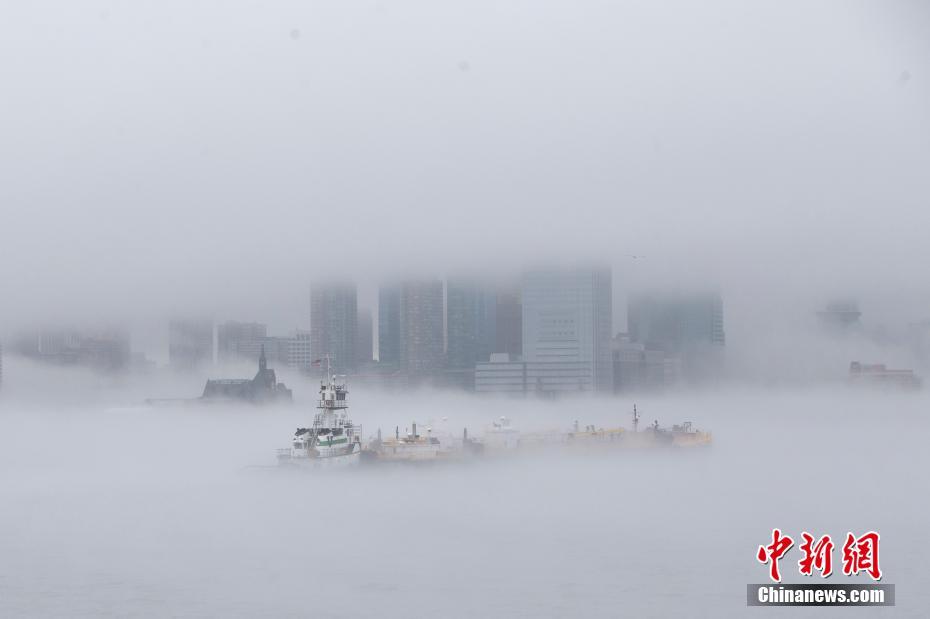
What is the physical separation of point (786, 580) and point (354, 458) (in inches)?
2364

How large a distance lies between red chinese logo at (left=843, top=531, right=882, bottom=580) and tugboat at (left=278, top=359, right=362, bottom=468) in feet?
158

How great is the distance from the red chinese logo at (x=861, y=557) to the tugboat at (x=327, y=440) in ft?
158

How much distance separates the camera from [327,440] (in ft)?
293

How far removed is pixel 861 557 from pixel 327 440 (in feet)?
170

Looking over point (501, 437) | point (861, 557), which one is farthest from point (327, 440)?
point (861, 557)

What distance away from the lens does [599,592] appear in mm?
37531

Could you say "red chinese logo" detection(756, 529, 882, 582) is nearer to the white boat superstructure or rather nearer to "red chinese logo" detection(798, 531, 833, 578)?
"red chinese logo" detection(798, 531, 833, 578)

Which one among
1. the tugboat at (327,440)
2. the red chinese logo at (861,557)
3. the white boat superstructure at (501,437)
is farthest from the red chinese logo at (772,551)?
the white boat superstructure at (501,437)

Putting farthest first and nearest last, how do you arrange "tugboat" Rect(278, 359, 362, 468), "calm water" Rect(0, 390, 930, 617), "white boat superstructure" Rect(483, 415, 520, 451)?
"white boat superstructure" Rect(483, 415, 520, 451), "tugboat" Rect(278, 359, 362, 468), "calm water" Rect(0, 390, 930, 617)

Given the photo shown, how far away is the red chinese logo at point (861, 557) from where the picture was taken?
38.7m

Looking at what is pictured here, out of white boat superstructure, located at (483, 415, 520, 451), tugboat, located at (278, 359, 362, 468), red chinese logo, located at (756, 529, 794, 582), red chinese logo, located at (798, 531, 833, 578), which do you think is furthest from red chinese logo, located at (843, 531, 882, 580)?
white boat superstructure, located at (483, 415, 520, 451)

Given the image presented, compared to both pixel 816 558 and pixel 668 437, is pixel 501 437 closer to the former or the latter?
pixel 668 437

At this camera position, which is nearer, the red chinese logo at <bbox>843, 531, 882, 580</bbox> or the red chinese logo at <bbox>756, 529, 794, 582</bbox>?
the red chinese logo at <bbox>756, 529, 794, 582</bbox>

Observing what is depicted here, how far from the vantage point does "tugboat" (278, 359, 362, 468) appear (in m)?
88.3
